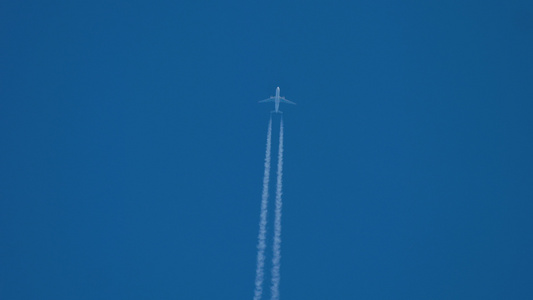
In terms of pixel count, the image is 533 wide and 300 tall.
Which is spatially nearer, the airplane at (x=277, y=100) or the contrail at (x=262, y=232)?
the contrail at (x=262, y=232)

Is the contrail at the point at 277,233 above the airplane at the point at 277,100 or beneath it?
beneath

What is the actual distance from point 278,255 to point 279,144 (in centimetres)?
489

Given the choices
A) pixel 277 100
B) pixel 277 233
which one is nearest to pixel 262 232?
pixel 277 233

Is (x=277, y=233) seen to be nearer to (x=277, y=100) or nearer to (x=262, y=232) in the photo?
(x=262, y=232)

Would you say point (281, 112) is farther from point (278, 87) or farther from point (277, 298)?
point (277, 298)

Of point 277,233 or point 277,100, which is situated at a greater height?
point 277,100

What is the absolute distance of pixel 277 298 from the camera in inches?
906

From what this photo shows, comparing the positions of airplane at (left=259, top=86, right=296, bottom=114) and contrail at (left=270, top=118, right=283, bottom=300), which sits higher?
airplane at (left=259, top=86, right=296, bottom=114)

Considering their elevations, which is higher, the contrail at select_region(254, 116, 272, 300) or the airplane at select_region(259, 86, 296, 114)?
the airplane at select_region(259, 86, 296, 114)

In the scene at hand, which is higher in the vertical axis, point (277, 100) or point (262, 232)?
point (277, 100)

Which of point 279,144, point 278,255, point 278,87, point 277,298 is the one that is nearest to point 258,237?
point 278,255

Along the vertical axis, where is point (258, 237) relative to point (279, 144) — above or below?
below

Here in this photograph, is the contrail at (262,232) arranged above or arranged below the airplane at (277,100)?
below

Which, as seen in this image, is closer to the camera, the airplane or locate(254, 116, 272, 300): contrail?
locate(254, 116, 272, 300): contrail
